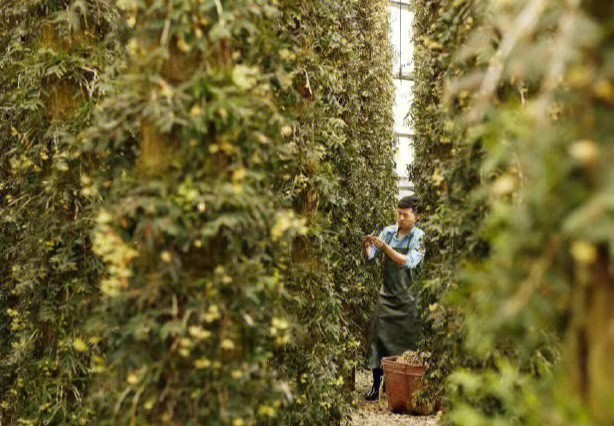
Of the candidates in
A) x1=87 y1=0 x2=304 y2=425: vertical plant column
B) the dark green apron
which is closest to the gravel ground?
the dark green apron

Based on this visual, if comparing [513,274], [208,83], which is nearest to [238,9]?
[208,83]

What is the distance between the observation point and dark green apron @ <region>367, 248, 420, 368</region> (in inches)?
267

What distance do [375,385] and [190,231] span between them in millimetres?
5402

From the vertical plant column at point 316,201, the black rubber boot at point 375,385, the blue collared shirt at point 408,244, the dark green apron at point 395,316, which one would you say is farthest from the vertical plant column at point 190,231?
the black rubber boot at point 375,385

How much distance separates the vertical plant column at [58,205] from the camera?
12.0ft

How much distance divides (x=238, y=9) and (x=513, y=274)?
4.41 ft

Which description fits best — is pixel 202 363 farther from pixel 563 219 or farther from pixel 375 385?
pixel 375 385

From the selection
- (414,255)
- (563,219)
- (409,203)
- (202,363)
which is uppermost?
(563,219)

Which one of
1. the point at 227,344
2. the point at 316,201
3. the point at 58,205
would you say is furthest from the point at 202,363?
the point at 316,201

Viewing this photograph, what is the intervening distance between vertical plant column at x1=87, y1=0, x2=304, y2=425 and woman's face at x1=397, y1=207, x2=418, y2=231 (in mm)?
4500

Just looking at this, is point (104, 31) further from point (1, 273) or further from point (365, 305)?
point (365, 305)

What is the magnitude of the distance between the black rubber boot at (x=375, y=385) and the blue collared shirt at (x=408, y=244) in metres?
1.17

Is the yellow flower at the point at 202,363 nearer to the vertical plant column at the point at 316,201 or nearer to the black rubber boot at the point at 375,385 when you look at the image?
the vertical plant column at the point at 316,201

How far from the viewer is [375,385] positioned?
7137mm
